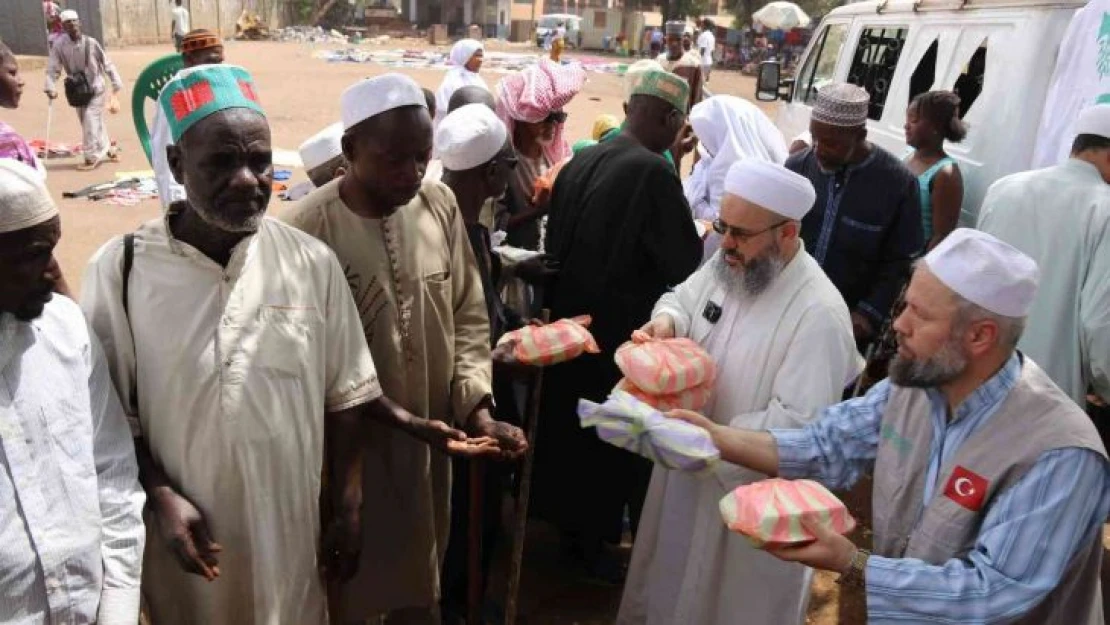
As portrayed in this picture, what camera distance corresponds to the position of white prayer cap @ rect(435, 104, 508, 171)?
3.11m

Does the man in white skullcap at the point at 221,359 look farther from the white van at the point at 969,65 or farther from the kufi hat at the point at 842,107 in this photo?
the white van at the point at 969,65

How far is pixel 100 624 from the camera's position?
1.77 meters

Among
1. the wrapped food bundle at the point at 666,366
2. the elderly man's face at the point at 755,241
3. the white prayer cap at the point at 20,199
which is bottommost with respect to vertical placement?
the wrapped food bundle at the point at 666,366

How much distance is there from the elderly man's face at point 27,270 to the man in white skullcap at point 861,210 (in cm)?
329

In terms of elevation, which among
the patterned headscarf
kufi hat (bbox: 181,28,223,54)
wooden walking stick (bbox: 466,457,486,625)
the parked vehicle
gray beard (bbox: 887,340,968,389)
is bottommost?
wooden walking stick (bbox: 466,457,486,625)

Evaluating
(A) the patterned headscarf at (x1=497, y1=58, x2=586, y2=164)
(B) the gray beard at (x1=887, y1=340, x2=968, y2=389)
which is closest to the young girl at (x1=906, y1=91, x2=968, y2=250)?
(A) the patterned headscarf at (x1=497, y1=58, x2=586, y2=164)

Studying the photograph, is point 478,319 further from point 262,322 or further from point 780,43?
point 780,43

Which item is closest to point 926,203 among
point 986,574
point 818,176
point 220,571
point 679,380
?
point 818,176

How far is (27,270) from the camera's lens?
64.3 inches

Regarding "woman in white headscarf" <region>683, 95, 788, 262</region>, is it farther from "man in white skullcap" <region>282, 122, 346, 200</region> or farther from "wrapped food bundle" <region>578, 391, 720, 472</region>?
"wrapped food bundle" <region>578, 391, 720, 472</region>

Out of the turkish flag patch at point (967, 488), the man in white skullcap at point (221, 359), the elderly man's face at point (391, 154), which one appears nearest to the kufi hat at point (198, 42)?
the elderly man's face at point (391, 154)

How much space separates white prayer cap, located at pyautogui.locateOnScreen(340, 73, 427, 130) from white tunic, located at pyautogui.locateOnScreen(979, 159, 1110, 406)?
8.69 feet

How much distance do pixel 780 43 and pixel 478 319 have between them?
34911mm

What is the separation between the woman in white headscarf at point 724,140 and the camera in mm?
5113
